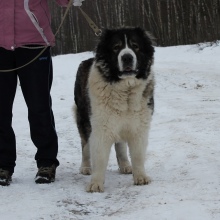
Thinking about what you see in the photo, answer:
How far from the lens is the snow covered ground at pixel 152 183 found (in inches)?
132

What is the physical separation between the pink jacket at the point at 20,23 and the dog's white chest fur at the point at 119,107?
0.72 metres

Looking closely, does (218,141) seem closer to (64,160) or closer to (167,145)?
(167,145)

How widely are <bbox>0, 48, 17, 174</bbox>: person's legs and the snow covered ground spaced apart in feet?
0.79

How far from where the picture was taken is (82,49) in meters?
32.1

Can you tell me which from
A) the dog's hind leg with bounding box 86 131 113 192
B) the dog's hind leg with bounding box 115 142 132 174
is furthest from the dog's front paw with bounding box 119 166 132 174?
the dog's hind leg with bounding box 86 131 113 192

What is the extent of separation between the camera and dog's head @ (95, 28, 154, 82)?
4.04 m

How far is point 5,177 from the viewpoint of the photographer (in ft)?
13.7

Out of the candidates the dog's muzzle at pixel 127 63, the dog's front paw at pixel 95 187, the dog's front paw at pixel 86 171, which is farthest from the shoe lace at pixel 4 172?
the dog's muzzle at pixel 127 63

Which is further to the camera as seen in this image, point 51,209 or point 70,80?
point 70,80

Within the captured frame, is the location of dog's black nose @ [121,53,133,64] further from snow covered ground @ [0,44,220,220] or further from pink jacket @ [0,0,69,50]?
snow covered ground @ [0,44,220,220]

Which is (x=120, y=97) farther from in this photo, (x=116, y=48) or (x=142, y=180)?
(x=142, y=180)

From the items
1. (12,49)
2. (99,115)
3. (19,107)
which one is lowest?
(19,107)

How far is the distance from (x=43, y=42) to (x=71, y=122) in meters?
4.21

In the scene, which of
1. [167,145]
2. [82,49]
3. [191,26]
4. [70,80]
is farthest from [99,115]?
[82,49]
